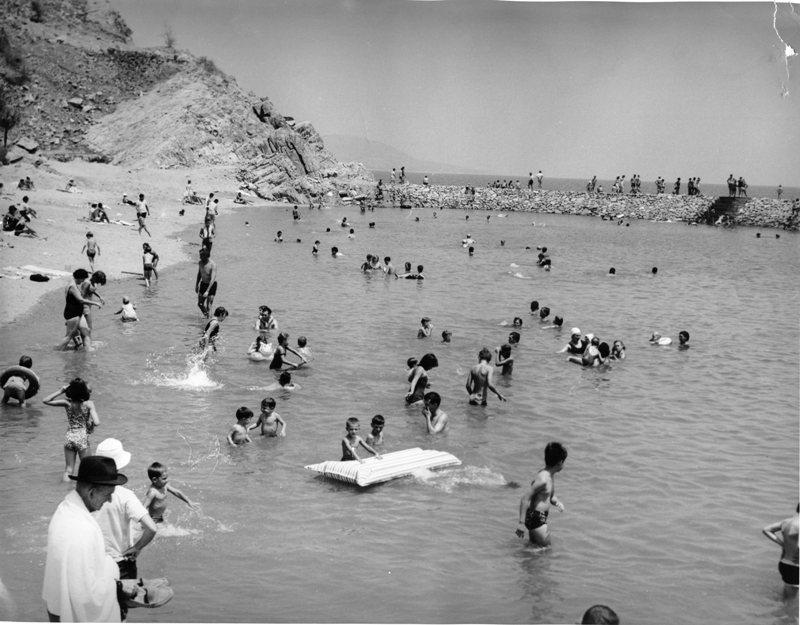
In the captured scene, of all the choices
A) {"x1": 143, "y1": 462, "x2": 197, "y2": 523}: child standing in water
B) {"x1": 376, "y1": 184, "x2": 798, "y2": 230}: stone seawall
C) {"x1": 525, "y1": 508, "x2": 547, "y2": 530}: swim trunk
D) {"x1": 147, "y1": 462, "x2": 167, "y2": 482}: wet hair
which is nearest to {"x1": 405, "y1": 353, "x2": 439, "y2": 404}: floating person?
{"x1": 525, "y1": 508, "x2": 547, "y2": 530}: swim trunk

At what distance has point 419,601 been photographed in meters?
8.25

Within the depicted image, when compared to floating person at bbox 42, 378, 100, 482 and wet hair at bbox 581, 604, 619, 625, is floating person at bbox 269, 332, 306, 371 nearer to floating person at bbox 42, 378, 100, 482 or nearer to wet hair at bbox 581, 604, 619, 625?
floating person at bbox 42, 378, 100, 482

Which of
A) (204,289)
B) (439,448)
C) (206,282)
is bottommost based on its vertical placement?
(439,448)

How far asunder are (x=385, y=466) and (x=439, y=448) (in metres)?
2.05

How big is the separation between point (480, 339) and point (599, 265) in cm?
2076

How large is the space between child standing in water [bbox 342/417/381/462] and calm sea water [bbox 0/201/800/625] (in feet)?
2.31

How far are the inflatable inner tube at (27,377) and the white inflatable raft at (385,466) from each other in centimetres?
565

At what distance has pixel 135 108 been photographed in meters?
80.1

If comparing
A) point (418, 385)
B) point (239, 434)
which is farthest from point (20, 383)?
point (418, 385)

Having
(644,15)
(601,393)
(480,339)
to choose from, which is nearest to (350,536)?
(644,15)

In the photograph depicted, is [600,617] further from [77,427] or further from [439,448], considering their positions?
[439,448]

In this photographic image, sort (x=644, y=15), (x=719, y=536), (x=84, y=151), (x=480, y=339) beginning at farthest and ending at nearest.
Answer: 1. (x=84, y=151)
2. (x=480, y=339)
3. (x=719, y=536)
4. (x=644, y=15)

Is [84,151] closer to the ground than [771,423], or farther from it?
farther from it

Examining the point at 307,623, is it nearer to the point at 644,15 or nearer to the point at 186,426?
the point at 186,426
